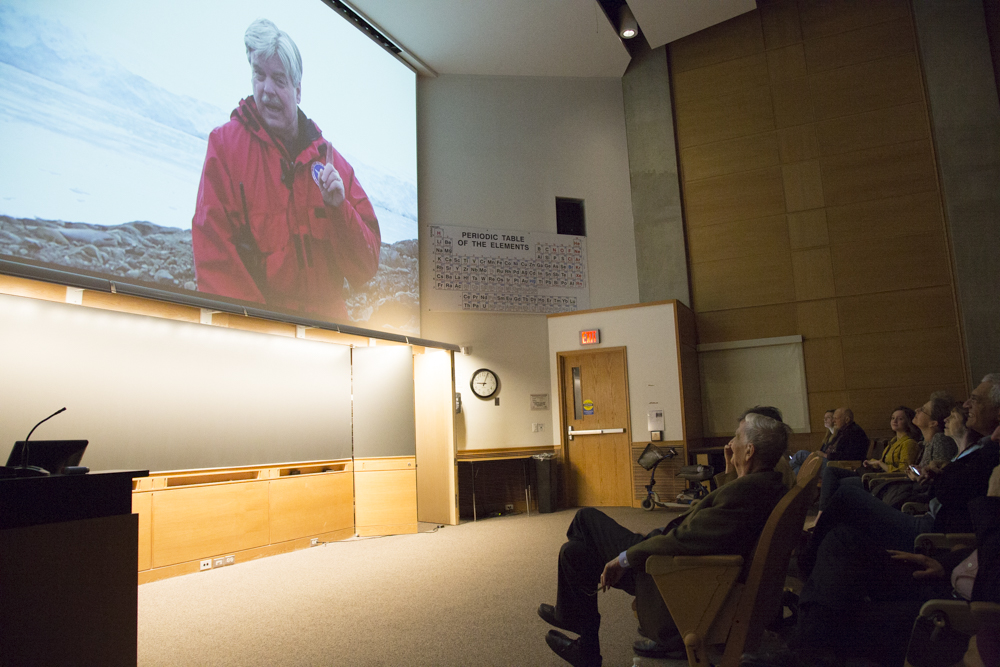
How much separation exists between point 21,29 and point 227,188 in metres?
1.82

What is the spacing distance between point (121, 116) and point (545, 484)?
19.5ft

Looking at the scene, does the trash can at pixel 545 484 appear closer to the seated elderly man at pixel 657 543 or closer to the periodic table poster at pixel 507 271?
the periodic table poster at pixel 507 271

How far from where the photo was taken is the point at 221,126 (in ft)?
19.0

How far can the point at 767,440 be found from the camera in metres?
2.47

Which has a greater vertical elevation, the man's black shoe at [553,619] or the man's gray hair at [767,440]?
the man's gray hair at [767,440]

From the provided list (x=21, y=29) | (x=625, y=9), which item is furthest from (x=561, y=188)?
(x=21, y=29)

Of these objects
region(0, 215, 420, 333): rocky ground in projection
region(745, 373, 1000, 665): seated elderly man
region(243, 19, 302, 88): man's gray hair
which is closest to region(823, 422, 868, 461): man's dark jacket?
region(745, 373, 1000, 665): seated elderly man

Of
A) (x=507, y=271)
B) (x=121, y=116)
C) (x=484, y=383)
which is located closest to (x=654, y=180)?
(x=507, y=271)

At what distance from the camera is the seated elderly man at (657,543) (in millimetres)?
2285

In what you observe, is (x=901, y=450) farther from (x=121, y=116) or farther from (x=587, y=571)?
(x=121, y=116)

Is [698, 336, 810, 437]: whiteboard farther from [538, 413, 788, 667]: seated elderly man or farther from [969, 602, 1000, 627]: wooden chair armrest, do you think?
[969, 602, 1000, 627]: wooden chair armrest

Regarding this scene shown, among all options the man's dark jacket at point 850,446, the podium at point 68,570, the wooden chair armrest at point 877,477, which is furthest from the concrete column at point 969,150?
the podium at point 68,570

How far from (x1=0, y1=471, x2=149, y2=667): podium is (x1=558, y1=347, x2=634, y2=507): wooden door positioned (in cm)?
675

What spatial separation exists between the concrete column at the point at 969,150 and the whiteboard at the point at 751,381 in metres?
1.96
